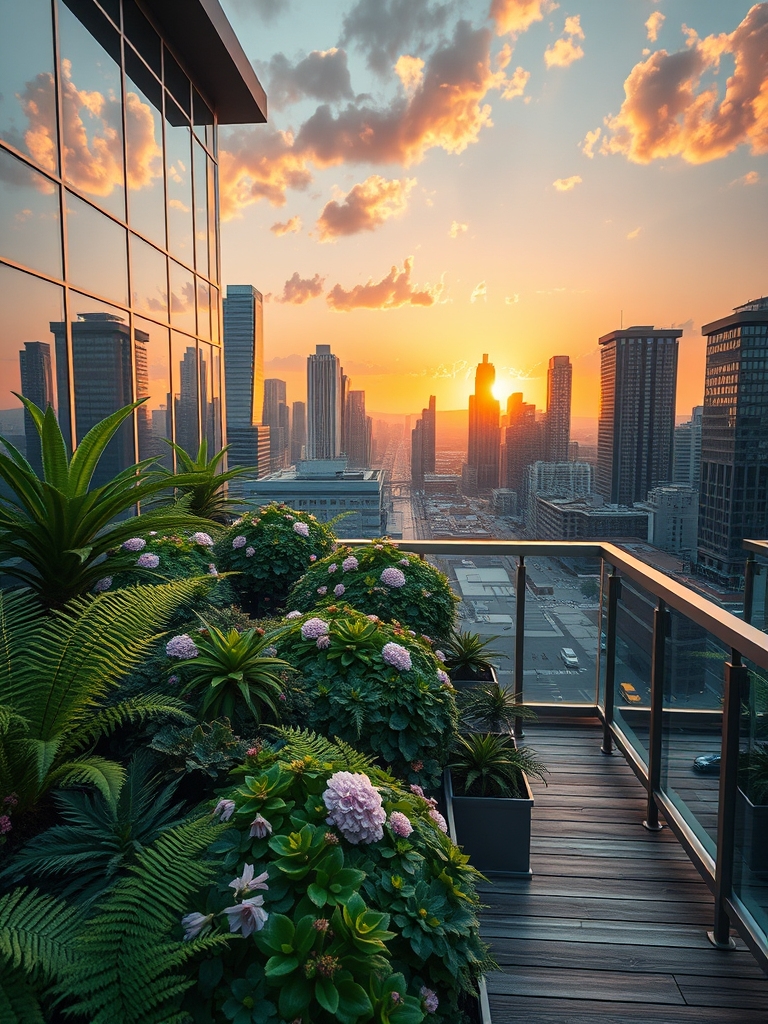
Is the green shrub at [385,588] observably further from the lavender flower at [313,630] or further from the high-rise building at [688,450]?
the high-rise building at [688,450]

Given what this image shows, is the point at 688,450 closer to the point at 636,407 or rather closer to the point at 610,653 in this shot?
the point at 636,407

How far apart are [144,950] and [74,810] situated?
58 centimetres

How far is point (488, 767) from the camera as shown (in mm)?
2400

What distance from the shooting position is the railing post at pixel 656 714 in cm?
261

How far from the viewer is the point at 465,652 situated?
10.7ft

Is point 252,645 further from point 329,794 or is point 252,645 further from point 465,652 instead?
point 465,652

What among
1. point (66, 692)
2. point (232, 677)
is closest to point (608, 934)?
point (232, 677)

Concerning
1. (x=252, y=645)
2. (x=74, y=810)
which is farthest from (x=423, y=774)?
(x=74, y=810)

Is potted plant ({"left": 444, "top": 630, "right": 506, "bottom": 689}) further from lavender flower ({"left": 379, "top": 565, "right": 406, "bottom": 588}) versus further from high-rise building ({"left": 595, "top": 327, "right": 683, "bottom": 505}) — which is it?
high-rise building ({"left": 595, "top": 327, "right": 683, "bottom": 505})

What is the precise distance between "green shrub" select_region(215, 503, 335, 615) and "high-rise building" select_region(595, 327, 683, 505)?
8484 mm

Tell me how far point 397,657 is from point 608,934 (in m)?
1.18

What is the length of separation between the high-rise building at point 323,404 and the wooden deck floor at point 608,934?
8.76 m

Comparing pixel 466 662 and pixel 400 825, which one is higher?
pixel 400 825

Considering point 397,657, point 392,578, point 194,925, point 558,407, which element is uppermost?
point 558,407
